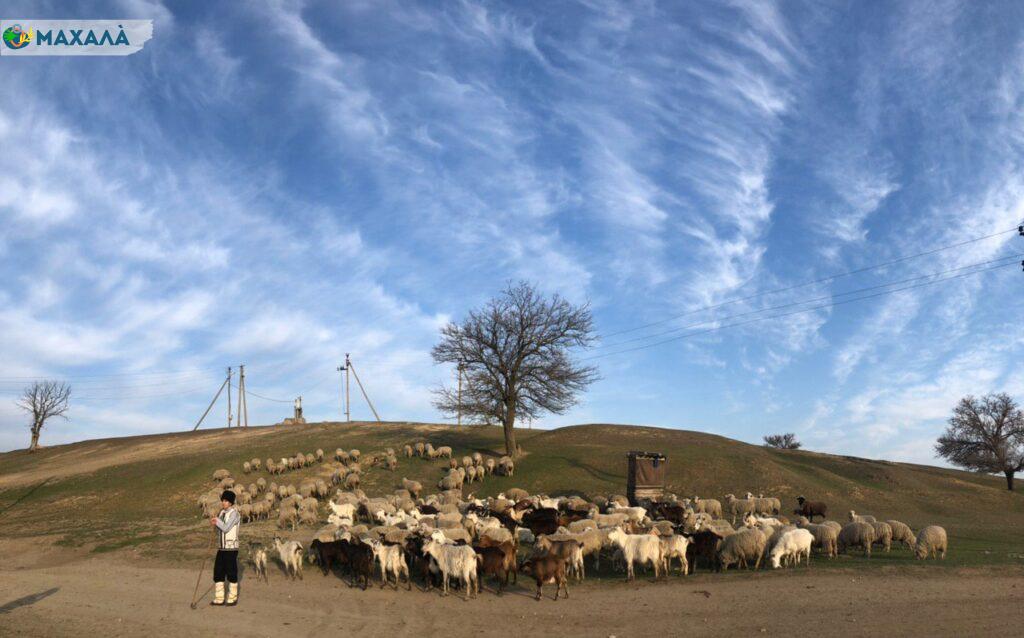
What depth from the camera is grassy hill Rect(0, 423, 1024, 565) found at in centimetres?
2545

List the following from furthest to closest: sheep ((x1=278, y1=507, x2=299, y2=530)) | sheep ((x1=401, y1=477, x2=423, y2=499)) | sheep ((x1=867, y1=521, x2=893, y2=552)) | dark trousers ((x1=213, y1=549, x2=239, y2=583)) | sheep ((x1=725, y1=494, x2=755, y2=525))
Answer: sheep ((x1=401, y1=477, x2=423, y2=499)) < sheep ((x1=725, y1=494, x2=755, y2=525)) < sheep ((x1=278, y1=507, x2=299, y2=530)) < sheep ((x1=867, y1=521, x2=893, y2=552)) < dark trousers ((x1=213, y1=549, x2=239, y2=583))

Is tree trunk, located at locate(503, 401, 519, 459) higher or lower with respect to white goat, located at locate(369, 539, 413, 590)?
higher

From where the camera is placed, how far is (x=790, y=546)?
654 inches

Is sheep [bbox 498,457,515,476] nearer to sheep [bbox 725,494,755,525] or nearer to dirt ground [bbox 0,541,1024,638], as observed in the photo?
sheep [bbox 725,494,755,525]

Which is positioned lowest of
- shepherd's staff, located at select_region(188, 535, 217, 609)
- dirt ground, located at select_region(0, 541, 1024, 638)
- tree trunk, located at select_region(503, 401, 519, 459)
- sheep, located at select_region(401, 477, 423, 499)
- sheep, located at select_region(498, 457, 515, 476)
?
dirt ground, located at select_region(0, 541, 1024, 638)

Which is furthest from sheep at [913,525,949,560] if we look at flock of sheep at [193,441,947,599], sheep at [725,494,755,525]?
sheep at [725,494,755,525]

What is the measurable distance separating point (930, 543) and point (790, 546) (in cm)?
420

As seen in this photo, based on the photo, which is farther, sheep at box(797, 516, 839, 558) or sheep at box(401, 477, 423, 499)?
sheep at box(401, 477, 423, 499)

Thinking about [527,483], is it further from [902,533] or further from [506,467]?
[902,533]

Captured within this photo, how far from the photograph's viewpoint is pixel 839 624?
11758mm

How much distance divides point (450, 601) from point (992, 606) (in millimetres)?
10745

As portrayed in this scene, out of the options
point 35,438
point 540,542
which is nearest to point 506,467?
point 540,542

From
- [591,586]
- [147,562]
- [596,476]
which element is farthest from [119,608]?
[596,476]

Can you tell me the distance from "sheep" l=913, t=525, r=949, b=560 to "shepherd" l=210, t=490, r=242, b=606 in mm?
16992
